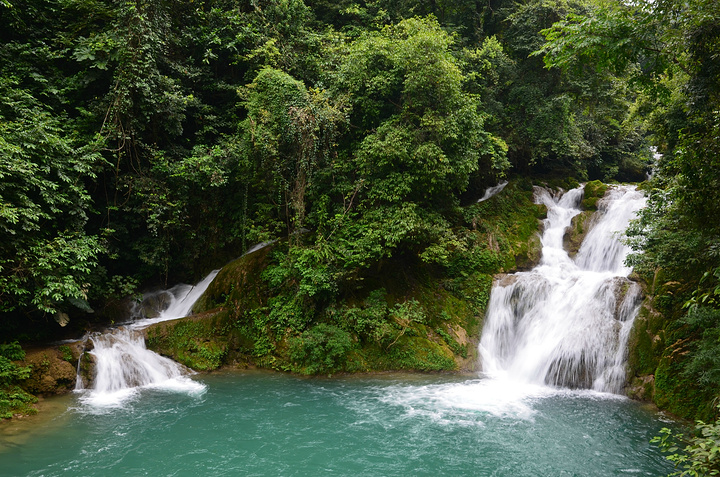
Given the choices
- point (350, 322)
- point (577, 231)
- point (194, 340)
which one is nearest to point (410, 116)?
point (350, 322)

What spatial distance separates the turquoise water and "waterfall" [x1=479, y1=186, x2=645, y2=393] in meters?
0.74

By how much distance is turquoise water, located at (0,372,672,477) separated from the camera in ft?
21.5

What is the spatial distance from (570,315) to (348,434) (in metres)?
7.16

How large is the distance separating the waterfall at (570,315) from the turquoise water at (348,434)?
0.74 meters

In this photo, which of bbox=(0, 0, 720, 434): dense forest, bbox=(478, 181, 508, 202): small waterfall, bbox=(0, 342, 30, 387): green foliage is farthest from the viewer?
bbox=(478, 181, 508, 202): small waterfall

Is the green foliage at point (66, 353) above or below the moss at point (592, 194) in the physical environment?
below

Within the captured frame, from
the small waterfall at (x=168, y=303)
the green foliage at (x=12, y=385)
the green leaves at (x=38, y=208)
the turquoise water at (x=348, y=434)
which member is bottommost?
the turquoise water at (x=348, y=434)

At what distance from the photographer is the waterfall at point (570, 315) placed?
10250 mm

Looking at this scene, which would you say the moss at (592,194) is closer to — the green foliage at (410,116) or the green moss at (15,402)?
the green foliage at (410,116)

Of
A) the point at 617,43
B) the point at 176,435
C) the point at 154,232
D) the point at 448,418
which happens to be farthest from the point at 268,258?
the point at 617,43

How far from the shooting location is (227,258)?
47.9 ft

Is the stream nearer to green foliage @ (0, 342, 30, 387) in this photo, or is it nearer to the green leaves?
green foliage @ (0, 342, 30, 387)

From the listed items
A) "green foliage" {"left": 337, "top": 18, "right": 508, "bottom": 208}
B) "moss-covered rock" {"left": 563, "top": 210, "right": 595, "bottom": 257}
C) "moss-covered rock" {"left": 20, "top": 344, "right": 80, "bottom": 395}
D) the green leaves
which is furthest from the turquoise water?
"moss-covered rock" {"left": 563, "top": 210, "right": 595, "bottom": 257}

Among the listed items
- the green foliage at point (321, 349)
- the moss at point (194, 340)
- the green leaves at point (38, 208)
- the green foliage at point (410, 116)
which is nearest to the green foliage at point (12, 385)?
the green leaves at point (38, 208)
